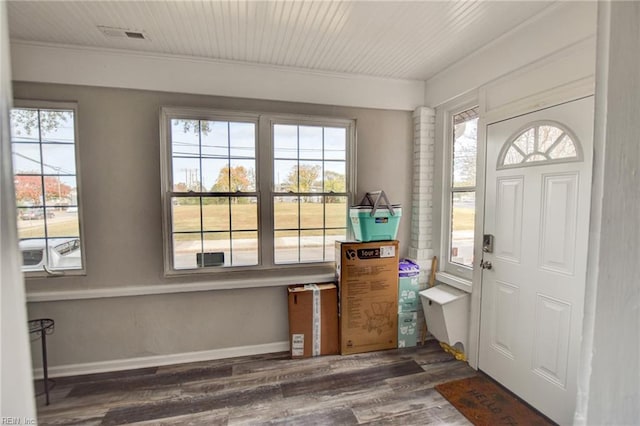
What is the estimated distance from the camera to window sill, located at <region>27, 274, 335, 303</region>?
2457mm

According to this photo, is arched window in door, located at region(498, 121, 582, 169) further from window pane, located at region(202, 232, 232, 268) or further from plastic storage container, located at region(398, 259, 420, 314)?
window pane, located at region(202, 232, 232, 268)

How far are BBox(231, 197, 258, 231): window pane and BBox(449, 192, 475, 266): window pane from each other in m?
2.03

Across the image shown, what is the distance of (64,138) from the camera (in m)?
2.48

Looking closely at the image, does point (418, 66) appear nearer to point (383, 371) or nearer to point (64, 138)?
point (383, 371)

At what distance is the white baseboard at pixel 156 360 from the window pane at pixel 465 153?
95.5 inches

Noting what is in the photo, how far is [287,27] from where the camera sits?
2.16m

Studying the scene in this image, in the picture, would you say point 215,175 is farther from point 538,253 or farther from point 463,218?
point 538,253

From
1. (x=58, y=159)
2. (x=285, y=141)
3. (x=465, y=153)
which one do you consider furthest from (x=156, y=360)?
(x=465, y=153)

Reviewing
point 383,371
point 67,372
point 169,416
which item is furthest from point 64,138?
point 383,371

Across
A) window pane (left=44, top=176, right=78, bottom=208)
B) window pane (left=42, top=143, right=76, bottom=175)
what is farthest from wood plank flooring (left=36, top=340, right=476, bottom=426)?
window pane (left=42, top=143, right=76, bottom=175)

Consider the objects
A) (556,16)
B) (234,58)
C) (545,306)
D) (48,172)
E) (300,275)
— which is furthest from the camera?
(300,275)

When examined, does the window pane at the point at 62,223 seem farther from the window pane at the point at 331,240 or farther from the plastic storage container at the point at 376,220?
the plastic storage container at the point at 376,220

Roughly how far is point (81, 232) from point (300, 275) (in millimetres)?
2002

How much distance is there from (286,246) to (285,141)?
1075 mm
